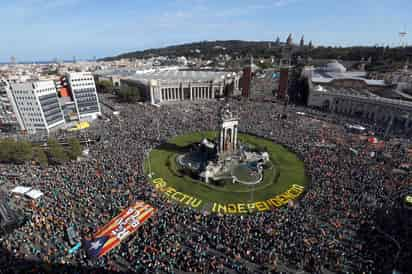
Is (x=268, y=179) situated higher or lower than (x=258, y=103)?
lower

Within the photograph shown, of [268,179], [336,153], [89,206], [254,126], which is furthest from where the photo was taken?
[254,126]

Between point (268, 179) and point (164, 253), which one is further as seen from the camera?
point (268, 179)

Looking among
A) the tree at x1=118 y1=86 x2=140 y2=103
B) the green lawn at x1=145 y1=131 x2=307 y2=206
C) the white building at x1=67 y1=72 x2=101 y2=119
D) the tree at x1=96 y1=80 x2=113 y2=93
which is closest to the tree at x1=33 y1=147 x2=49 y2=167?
the green lawn at x1=145 y1=131 x2=307 y2=206

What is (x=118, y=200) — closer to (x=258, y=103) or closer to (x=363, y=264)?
(x=363, y=264)

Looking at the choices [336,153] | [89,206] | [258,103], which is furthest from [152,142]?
[258,103]

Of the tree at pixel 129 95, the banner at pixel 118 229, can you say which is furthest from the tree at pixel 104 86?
the banner at pixel 118 229

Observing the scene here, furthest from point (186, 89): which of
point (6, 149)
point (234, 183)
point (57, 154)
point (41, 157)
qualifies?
point (6, 149)

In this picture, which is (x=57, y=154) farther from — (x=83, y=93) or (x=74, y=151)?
(x=83, y=93)
